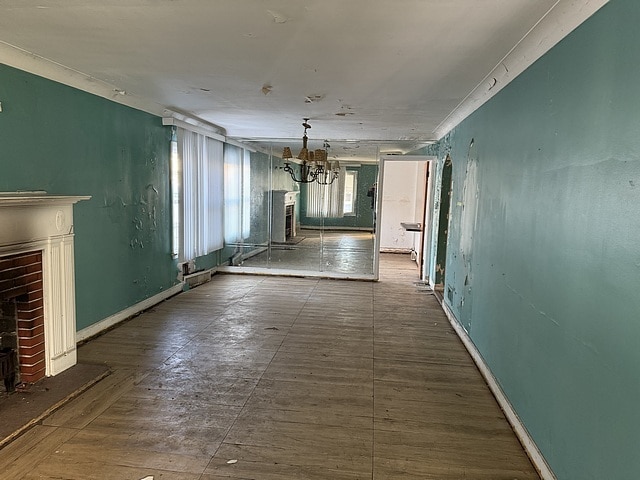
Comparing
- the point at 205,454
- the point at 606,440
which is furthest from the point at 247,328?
the point at 606,440

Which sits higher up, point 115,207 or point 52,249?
point 115,207

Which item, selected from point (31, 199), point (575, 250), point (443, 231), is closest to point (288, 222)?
point (443, 231)

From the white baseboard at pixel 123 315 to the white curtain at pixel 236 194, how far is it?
1.74 meters

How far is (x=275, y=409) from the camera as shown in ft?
8.73

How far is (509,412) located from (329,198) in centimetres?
525

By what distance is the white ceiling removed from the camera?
6.78 ft

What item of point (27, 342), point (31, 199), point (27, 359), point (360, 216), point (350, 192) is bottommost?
point (27, 359)

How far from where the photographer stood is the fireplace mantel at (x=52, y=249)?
2566mm

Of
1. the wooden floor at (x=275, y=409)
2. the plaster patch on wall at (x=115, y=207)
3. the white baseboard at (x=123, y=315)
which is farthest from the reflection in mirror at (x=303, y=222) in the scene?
the plaster patch on wall at (x=115, y=207)

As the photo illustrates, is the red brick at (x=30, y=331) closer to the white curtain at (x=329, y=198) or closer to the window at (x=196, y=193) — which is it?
the window at (x=196, y=193)

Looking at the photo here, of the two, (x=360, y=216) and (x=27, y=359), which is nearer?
(x=27, y=359)

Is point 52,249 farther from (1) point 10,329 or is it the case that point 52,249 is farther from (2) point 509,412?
(2) point 509,412

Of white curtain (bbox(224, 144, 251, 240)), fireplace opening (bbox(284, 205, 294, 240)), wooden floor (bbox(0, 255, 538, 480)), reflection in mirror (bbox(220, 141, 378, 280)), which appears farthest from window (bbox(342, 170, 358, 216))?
wooden floor (bbox(0, 255, 538, 480))

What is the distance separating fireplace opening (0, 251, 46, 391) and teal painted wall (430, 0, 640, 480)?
3127 mm
